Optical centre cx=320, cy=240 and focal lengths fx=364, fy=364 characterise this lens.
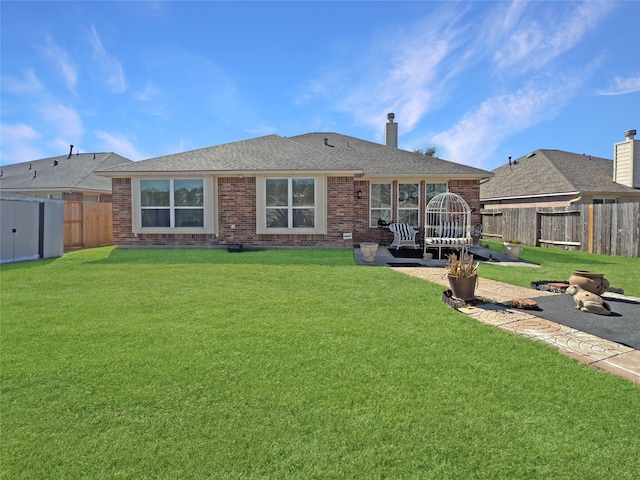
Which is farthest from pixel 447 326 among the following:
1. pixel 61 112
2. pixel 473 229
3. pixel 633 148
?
pixel 633 148

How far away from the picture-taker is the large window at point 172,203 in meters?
13.1

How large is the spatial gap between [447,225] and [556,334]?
9480 millimetres

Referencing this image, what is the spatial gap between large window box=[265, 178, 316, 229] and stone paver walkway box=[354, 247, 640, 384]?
289 inches

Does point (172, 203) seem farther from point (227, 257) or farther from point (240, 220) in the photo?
point (227, 257)

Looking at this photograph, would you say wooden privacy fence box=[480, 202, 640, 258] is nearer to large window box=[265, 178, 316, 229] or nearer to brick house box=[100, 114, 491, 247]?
brick house box=[100, 114, 491, 247]

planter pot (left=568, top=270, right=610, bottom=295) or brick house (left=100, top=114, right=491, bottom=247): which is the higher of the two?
brick house (left=100, top=114, right=491, bottom=247)

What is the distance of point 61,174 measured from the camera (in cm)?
1970

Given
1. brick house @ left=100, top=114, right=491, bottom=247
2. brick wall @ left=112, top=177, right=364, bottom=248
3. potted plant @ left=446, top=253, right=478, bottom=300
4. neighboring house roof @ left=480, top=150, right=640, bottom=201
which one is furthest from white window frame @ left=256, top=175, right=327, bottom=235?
neighboring house roof @ left=480, top=150, right=640, bottom=201

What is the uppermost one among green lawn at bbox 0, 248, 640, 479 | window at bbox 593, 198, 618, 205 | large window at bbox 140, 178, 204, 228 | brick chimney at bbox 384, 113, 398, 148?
brick chimney at bbox 384, 113, 398, 148

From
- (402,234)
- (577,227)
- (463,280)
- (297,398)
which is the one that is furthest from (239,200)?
(577,227)

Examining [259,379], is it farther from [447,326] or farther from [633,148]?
[633,148]

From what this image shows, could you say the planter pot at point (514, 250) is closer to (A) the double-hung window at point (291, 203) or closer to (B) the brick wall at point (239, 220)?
(B) the brick wall at point (239, 220)

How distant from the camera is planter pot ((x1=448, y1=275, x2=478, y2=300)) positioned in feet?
18.2

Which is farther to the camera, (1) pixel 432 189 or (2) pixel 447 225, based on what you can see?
(1) pixel 432 189
